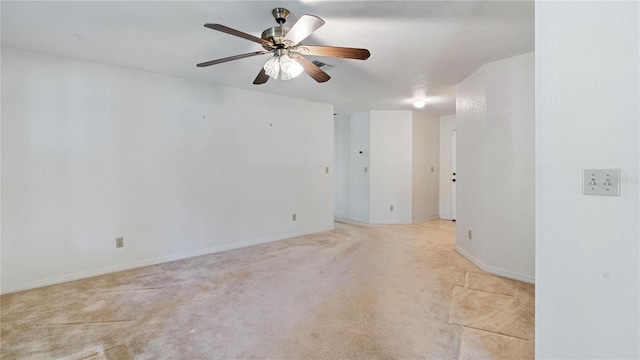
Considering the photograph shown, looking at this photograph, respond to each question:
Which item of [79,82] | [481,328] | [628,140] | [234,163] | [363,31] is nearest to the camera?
[628,140]

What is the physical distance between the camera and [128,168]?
340 centimetres

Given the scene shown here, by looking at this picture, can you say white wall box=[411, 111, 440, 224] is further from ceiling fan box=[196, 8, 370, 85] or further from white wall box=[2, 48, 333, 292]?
ceiling fan box=[196, 8, 370, 85]

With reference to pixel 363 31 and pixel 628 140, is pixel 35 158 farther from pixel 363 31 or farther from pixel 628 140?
pixel 628 140

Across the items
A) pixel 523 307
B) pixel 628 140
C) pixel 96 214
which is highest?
pixel 628 140

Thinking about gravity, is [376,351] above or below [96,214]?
below

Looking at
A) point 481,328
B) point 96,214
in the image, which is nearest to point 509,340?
point 481,328

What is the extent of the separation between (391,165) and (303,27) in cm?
454

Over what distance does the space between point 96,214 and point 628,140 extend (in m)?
4.21

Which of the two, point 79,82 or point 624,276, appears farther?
point 79,82

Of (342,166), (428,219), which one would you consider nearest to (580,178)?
(428,219)

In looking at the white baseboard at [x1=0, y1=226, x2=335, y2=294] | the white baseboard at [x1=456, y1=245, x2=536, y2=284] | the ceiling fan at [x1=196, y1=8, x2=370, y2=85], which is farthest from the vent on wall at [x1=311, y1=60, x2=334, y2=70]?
the white baseboard at [x1=456, y1=245, x2=536, y2=284]

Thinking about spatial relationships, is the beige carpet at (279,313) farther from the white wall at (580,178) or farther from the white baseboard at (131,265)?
the white wall at (580,178)

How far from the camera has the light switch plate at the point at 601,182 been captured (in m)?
1.09

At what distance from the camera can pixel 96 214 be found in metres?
3.22
